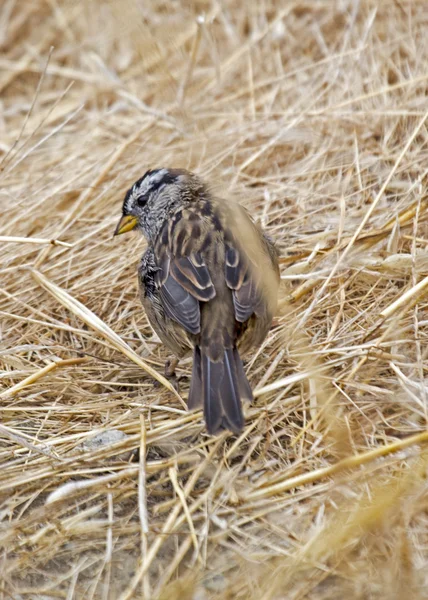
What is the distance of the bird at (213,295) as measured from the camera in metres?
4.12

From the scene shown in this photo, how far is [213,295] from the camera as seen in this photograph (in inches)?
171

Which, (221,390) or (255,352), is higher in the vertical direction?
(221,390)

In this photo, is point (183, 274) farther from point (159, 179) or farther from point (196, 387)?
point (159, 179)

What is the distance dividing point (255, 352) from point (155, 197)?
48.2 inches

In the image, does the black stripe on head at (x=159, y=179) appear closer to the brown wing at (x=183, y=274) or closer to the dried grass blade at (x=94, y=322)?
the brown wing at (x=183, y=274)

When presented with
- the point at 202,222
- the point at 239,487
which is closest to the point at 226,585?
the point at 239,487

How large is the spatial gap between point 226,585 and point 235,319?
1.40 meters

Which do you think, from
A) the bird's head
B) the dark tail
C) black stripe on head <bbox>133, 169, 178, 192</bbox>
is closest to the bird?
the dark tail

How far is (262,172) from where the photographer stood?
21.5 ft

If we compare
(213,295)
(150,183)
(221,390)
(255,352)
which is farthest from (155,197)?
(221,390)

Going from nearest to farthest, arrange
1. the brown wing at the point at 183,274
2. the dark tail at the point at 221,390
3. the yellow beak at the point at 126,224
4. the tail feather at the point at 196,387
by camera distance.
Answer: the dark tail at the point at 221,390
the tail feather at the point at 196,387
the brown wing at the point at 183,274
the yellow beak at the point at 126,224

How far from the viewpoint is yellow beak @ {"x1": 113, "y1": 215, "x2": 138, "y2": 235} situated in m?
5.52

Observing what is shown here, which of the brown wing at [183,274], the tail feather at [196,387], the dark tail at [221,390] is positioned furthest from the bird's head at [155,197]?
the dark tail at [221,390]

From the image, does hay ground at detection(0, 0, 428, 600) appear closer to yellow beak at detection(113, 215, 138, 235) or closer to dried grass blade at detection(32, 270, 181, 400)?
dried grass blade at detection(32, 270, 181, 400)
